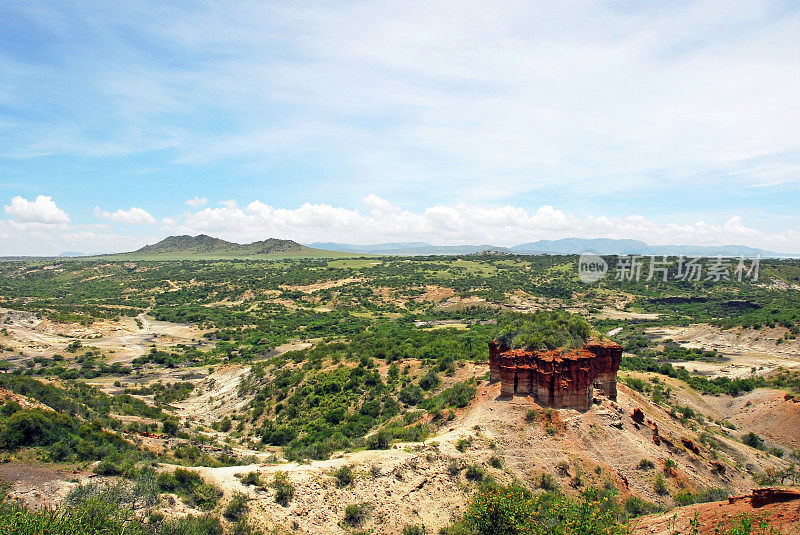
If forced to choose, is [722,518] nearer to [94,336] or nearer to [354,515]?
[354,515]

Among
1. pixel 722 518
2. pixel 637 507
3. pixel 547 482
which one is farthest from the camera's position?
pixel 547 482

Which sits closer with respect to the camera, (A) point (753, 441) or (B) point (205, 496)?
(B) point (205, 496)

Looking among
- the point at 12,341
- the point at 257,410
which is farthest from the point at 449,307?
the point at 12,341

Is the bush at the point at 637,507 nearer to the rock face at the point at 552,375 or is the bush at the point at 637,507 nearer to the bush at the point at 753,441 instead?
the rock face at the point at 552,375

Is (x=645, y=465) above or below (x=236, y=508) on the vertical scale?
below

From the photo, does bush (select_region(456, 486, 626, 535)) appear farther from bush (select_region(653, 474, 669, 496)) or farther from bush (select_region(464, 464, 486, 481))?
bush (select_region(653, 474, 669, 496))

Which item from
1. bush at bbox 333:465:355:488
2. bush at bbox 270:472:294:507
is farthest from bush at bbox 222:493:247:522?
bush at bbox 333:465:355:488

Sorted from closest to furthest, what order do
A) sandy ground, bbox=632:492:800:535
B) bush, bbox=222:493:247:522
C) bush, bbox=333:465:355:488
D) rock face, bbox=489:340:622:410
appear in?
sandy ground, bbox=632:492:800:535 → bush, bbox=222:493:247:522 → bush, bbox=333:465:355:488 → rock face, bbox=489:340:622:410

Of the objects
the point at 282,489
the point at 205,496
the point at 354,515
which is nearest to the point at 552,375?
the point at 354,515

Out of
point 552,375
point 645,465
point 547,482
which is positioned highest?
point 552,375

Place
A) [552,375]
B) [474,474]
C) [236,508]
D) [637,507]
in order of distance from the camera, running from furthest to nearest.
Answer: [552,375] < [474,474] < [637,507] < [236,508]

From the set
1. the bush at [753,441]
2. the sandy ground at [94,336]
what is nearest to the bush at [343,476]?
the bush at [753,441]
